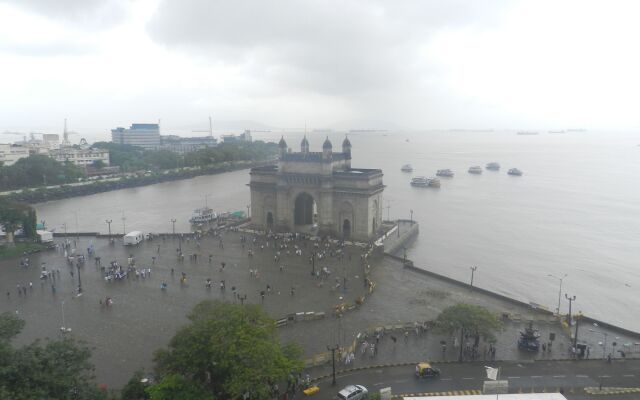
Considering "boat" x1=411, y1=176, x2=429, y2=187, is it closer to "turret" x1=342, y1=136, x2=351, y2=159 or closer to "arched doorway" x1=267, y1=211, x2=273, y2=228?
"turret" x1=342, y1=136, x2=351, y2=159

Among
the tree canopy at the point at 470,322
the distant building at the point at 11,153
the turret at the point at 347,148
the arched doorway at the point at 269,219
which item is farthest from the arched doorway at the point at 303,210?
the distant building at the point at 11,153

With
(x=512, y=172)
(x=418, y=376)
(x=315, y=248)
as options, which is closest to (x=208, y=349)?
(x=418, y=376)

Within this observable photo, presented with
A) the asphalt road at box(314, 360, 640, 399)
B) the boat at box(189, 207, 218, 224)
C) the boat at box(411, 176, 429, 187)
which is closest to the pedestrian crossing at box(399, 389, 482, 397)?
the asphalt road at box(314, 360, 640, 399)

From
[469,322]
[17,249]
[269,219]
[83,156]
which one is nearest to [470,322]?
[469,322]

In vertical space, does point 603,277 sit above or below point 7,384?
below

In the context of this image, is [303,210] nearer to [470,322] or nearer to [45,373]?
[470,322]

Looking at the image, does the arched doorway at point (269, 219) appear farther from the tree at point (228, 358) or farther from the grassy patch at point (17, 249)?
the tree at point (228, 358)

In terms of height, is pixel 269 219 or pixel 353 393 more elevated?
pixel 269 219

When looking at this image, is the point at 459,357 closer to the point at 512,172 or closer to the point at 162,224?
the point at 162,224
